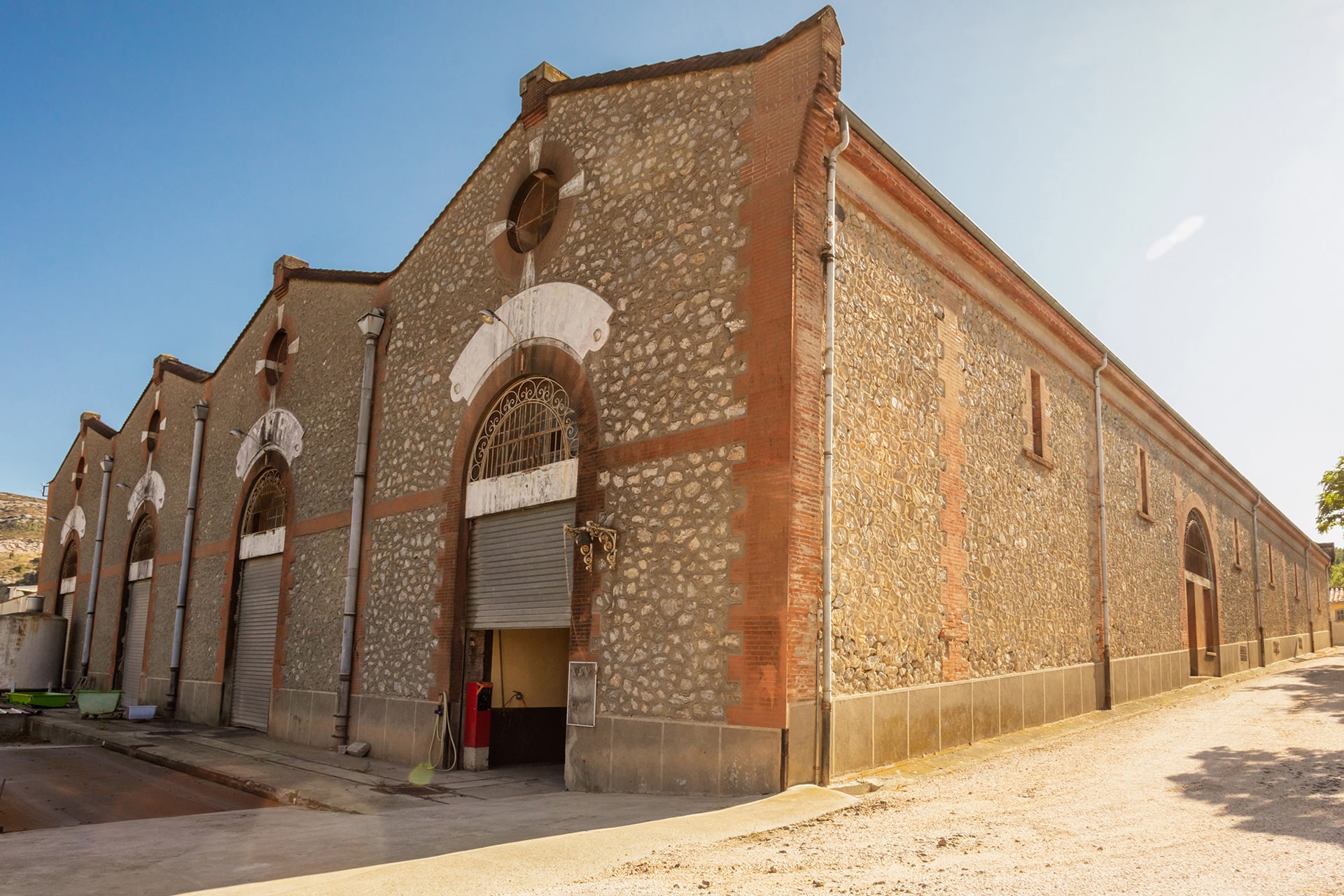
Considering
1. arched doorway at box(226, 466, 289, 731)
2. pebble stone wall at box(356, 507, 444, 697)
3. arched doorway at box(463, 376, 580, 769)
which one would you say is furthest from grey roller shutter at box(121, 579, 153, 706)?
arched doorway at box(463, 376, 580, 769)

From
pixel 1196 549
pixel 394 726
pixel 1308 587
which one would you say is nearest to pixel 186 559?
pixel 394 726

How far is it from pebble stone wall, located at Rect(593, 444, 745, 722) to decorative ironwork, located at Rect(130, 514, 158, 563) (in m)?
17.5

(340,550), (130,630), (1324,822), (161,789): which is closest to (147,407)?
(130,630)

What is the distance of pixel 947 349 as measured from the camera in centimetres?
1159

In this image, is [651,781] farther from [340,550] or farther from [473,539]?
[340,550]

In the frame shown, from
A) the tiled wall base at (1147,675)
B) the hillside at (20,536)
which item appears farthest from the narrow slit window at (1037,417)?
the hillside at (20,536)

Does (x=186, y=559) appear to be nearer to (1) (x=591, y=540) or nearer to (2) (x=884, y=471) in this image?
(1) (x=591, y=540)

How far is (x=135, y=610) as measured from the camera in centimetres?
2219

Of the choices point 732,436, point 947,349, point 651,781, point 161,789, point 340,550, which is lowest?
point 161,789

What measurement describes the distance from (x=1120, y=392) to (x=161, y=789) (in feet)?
58.2

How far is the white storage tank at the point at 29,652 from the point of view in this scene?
2502cm

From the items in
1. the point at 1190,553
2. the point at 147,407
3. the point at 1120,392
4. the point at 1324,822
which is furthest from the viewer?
the point at 147,407

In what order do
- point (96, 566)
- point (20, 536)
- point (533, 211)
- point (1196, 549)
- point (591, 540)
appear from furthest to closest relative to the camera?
point (20, 536), point (96, 566), point (1196, 549), point (533, 211), point (591, 540)

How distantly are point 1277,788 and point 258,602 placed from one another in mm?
15511
